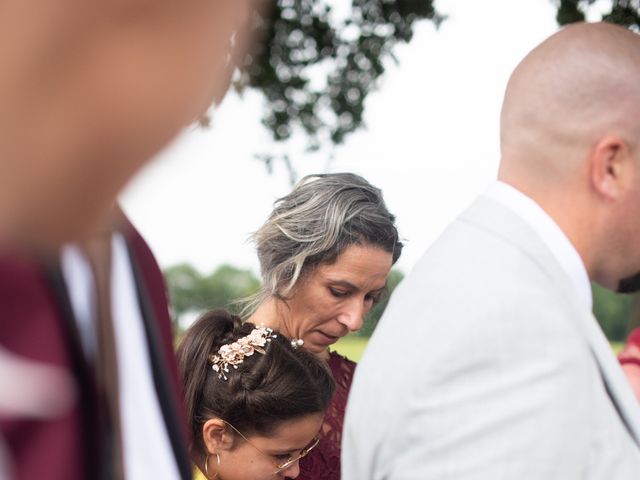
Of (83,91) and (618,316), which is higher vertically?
(83,91)

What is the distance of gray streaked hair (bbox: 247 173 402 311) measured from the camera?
342 centimetres

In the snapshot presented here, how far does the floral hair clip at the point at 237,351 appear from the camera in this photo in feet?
10.5

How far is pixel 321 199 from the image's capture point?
138 inches

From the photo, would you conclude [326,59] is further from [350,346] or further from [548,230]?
[548,230]

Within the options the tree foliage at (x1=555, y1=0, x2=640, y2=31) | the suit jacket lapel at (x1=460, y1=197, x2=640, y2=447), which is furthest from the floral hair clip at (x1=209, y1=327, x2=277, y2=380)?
the tree foliage at (x1=555, y1=0, x2=640, y2=31)

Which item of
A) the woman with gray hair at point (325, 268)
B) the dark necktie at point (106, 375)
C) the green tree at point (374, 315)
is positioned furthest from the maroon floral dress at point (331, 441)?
the dark necktie at point (106, 375)

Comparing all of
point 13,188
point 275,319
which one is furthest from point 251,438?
point 13,188

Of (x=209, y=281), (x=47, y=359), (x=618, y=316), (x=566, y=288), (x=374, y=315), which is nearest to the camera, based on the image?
(x=47, y=359)

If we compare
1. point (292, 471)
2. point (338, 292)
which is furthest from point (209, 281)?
point (292, 471)

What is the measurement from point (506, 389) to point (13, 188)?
1.47 m

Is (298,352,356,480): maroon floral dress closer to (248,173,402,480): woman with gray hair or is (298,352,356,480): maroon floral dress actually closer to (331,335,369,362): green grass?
(248,173,402,480): woman with gray hair

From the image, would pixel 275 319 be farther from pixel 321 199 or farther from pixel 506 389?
pixel 506 389

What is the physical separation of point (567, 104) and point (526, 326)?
2.17 ft

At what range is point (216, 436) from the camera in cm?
321
